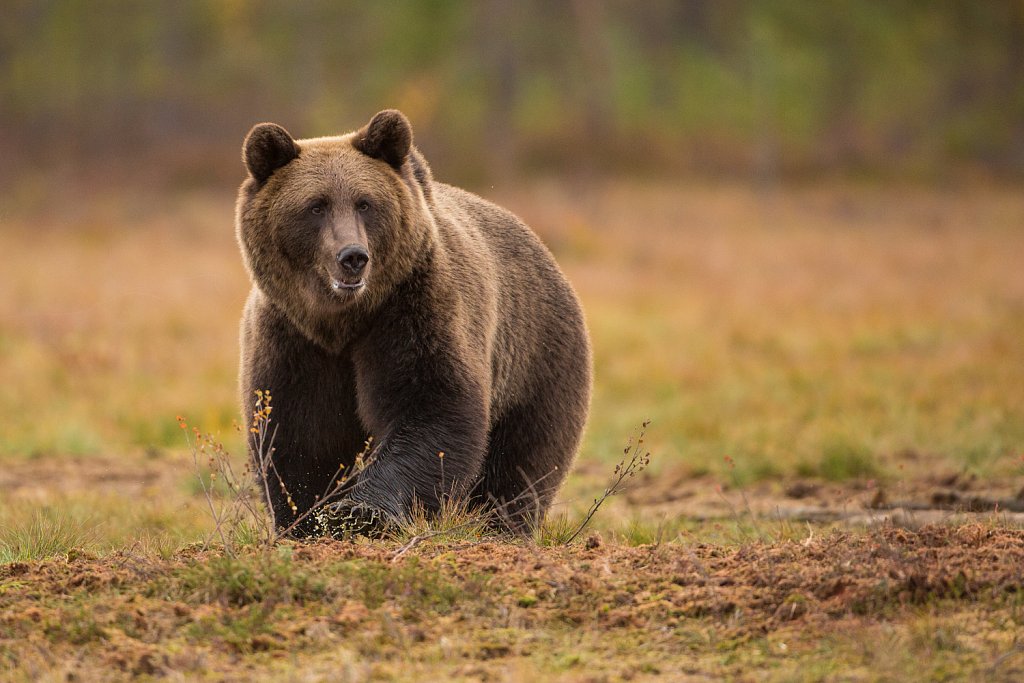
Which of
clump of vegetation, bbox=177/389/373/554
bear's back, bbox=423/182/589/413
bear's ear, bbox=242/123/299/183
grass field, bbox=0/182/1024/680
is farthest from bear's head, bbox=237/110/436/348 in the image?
grass field, bbox=0/182/1024/680

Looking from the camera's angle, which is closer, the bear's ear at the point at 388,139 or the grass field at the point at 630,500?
the grass field at the point at 630,500

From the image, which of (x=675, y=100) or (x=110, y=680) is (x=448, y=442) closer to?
(x=110, y=680)

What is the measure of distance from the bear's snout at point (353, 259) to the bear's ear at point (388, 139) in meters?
0.75

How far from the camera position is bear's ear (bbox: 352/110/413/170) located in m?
5.78

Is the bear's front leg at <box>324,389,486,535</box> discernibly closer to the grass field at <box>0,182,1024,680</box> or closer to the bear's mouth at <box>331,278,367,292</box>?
the grass field at <box>0,182,1024,680</box>

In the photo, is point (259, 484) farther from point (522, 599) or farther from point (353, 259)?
point (522, 599)

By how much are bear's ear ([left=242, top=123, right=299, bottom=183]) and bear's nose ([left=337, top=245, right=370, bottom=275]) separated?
2.30 feet

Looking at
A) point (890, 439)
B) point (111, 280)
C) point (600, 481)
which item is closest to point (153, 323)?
Answer: point (111, 280)

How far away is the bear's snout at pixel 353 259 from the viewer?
207 inches

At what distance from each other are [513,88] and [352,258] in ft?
109

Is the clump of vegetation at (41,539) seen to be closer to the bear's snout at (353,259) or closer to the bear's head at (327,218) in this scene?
the bear's head at (327,218)

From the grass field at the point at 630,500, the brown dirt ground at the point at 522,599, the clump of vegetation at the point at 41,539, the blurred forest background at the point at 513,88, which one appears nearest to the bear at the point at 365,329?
the grass field at the point at 630,500

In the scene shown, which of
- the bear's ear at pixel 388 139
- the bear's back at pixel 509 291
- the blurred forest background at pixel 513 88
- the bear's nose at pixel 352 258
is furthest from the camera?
the blurred forest background at pixel 513 88

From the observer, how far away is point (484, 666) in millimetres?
3818
